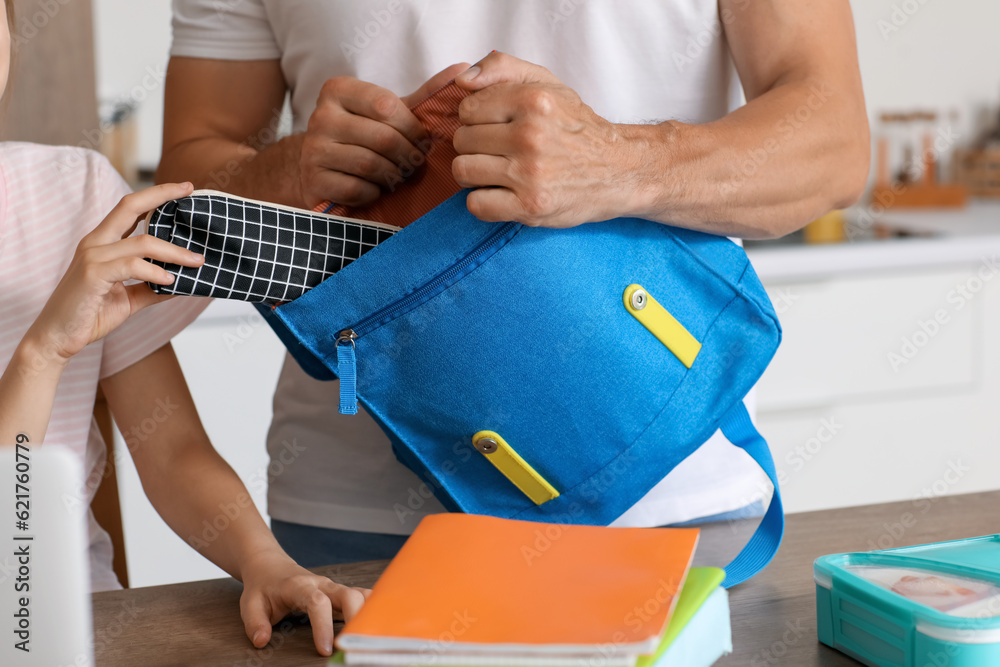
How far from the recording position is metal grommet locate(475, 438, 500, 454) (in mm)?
630

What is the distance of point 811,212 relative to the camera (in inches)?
27.9

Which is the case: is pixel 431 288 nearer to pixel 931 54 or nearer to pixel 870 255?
pixel 870 255

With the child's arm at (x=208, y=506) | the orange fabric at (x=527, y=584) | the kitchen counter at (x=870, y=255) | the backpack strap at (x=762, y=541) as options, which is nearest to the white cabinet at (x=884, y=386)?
the kitchen counter at (x=870, y=255)

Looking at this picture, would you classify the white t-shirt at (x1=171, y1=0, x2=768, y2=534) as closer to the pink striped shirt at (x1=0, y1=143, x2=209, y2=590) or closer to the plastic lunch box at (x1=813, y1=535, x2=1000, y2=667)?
the pink striped shirt at (x1=0, y1=143, x2=209, y2=590)

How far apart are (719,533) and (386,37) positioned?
1.63ft

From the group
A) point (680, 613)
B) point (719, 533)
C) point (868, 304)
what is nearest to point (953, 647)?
point (680, 613)

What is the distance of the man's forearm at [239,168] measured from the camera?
2.39 ft

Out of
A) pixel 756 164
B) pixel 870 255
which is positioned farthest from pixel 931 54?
pixel 756 164

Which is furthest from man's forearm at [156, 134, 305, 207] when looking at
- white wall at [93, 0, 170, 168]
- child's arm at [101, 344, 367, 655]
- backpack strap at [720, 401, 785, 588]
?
white wall at [93, 0, 170, 168]

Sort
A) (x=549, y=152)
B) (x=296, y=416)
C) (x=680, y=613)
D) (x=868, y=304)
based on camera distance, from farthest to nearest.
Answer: (x=868, y=304) < (x=296, y=416) < (x=549, y=152) < (x=680, y=613)

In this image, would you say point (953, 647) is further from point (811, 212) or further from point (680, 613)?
point (811, 212)

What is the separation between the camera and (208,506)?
0.73 meters

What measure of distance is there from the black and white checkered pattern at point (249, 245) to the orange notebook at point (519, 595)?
19 cm

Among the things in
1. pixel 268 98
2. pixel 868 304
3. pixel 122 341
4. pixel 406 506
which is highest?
pixel 268 98
